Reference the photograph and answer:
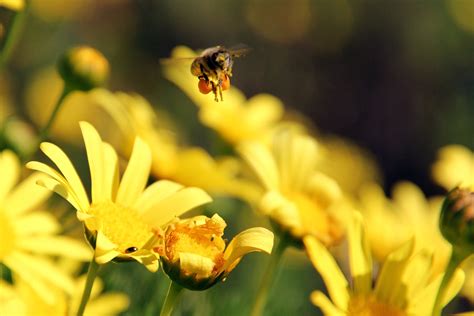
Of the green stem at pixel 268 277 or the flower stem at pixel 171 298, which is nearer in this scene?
the flower stem at pixel 171 298

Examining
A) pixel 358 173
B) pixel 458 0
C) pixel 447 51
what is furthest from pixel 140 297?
pixel 458 0

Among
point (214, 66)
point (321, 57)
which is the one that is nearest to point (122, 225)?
point (214, 66)

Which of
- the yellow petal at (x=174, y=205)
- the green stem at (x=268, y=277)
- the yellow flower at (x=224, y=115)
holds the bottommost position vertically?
the yellow flower at (x=224, y=115)

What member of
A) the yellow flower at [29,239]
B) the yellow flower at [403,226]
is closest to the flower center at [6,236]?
the yellow flower at [29,239]

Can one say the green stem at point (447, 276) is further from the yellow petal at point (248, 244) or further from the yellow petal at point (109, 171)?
the yellow petal at point (109, 171)

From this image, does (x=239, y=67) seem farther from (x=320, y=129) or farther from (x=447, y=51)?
(x=447, y=51)

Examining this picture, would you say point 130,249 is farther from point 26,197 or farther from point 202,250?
point 26,197

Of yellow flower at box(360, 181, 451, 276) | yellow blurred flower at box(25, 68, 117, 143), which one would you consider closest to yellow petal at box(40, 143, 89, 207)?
yellow flower at box(360, 181, 451, 276)

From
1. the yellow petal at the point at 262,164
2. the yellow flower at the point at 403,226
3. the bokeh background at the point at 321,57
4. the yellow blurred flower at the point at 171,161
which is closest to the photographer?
the yellow petal at the point at 262,164

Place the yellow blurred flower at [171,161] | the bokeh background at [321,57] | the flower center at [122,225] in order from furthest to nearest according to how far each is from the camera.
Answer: the bokeh background at [321,57] < the yellow blurred flower at [171,161] < the flower center at [122,225]
